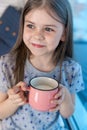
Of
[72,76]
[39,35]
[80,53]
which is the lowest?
[80,53]

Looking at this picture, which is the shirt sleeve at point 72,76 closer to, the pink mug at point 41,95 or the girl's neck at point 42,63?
the girl's neck at point 42,63

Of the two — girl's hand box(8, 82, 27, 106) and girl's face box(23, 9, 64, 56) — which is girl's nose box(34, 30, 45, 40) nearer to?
girl's face box(23, 9, 64, 56)

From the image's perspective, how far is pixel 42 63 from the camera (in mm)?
1069

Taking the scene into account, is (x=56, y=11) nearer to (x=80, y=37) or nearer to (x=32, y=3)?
(x=32, y=3)

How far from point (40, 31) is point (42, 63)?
17 centimetres

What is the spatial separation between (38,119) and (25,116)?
0.05 meters

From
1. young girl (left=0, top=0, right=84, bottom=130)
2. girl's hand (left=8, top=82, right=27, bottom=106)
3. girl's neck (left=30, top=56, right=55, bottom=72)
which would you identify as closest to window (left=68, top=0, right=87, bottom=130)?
young girl (left=0, top=0, right=84, bottom=130)

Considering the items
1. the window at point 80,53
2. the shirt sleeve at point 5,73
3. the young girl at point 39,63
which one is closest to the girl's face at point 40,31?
the young girl at point 39,63

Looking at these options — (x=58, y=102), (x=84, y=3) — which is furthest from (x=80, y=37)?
(x=58, y=102)

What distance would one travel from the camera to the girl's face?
0.93 meters

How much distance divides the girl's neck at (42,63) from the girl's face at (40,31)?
94 millimetres

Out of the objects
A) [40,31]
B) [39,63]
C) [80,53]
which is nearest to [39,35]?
[40,31]

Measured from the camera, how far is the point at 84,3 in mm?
2180

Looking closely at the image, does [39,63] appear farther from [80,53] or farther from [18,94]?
[80,53]
